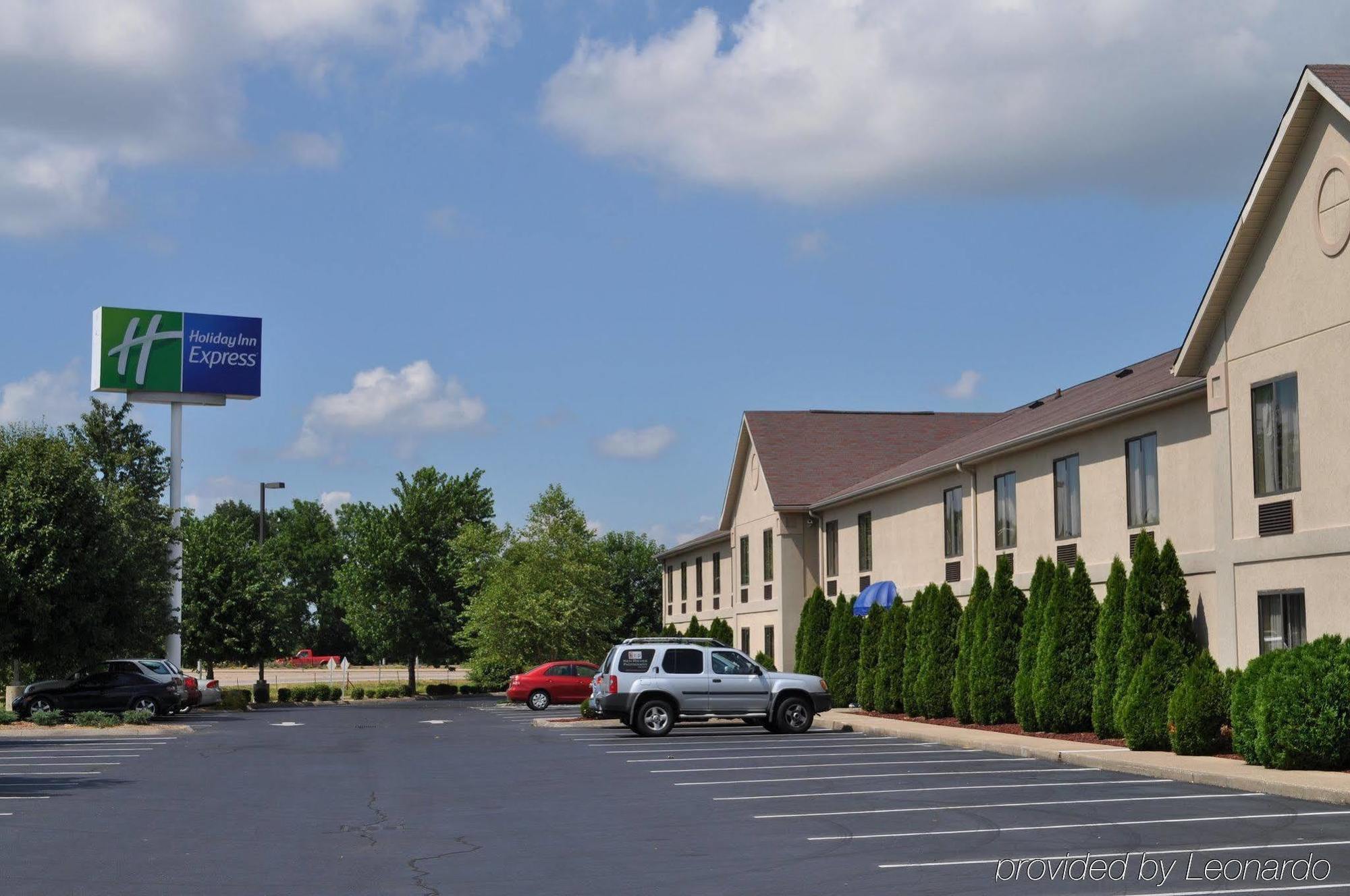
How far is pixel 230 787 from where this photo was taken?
18.7 metres

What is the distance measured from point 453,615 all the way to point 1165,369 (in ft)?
131

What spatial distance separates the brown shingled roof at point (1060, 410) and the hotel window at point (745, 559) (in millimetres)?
6846

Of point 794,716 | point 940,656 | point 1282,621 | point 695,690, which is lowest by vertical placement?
point 794,716

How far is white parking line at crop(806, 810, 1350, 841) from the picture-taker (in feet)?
42.9

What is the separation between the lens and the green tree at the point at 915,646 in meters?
31.7

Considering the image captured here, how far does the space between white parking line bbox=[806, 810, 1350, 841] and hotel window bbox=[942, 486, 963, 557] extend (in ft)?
61.4

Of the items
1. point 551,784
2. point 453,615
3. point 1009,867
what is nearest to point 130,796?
point 551,784

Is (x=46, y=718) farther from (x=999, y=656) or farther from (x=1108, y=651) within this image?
(x=1108, y=651)

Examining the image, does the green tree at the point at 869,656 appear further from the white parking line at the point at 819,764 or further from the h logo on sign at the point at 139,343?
the h logo on sign at the point at 139,343

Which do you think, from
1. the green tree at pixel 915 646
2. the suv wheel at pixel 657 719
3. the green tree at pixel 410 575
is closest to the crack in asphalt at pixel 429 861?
the suv wheel at pixel 657 719

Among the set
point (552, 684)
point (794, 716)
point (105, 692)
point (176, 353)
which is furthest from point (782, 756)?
point (176, 353)

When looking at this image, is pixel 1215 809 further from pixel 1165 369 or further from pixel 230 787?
pixel 1165 369

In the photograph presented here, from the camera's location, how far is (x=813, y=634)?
3944cm

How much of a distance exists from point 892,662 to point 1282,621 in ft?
44.3
